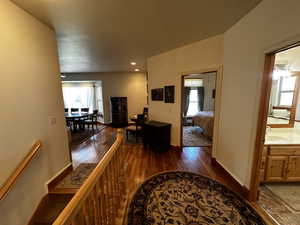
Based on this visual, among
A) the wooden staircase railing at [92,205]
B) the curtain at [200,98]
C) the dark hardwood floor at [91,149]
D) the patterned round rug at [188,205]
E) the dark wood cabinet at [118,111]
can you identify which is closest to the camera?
the wooden staircase railing at [92,205]

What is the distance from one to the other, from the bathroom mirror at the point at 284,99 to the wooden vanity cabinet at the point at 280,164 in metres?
0.80

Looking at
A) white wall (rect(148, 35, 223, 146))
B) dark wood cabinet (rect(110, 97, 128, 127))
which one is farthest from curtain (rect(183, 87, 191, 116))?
dark wood cabinet (rect(110, 97, 128, 127))

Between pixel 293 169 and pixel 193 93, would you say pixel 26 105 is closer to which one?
pixel 293 169

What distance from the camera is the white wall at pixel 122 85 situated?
6.82 metres

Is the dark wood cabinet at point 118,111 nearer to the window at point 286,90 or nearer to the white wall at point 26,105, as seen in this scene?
the white wall at point 26,105

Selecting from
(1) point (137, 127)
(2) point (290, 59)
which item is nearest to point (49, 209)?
(1) point (137, 127)

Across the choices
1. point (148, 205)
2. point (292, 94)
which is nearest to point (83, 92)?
point (148, 205)

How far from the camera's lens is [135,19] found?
2088 mm

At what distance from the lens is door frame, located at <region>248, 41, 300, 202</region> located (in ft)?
5.49

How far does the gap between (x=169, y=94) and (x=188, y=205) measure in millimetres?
2624

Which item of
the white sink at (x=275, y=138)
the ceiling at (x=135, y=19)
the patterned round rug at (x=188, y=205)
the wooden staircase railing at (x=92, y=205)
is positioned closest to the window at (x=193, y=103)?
the ceiling at (x=135, y=19)

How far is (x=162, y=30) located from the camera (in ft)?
8.14

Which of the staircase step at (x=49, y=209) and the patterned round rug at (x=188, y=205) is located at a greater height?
the patterned round rug at (x=188, y=205)

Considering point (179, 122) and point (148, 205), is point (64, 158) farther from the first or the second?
point (179, 122)
